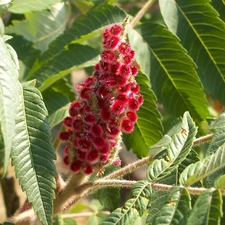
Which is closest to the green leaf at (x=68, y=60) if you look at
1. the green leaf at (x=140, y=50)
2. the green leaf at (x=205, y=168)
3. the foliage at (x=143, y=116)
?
the foliage at (x=143, y=116)

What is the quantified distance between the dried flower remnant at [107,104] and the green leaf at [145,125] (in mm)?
288

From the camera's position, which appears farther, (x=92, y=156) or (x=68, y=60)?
(x=68, y=60)

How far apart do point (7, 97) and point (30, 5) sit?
0.89 m

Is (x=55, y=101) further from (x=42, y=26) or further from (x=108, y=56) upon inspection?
(x=42, y=26)

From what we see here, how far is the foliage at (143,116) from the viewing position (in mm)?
1314

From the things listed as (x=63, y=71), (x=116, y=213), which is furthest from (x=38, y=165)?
(x=63, y=71)

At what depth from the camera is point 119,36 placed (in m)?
1.51

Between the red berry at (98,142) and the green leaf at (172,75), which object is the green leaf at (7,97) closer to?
the red berry at (98,142)

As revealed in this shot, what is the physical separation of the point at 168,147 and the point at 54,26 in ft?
4.86

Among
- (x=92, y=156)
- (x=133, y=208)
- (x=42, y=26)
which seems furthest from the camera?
(x=42, y=26)

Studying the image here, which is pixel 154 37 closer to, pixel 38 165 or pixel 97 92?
pixel 97 92

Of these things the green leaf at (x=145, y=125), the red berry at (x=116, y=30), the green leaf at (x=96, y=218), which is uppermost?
the red berry at (x=116, y=30)

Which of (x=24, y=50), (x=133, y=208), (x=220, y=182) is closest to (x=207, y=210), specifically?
(x=220, y=182)

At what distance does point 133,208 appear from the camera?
4.39 feet
